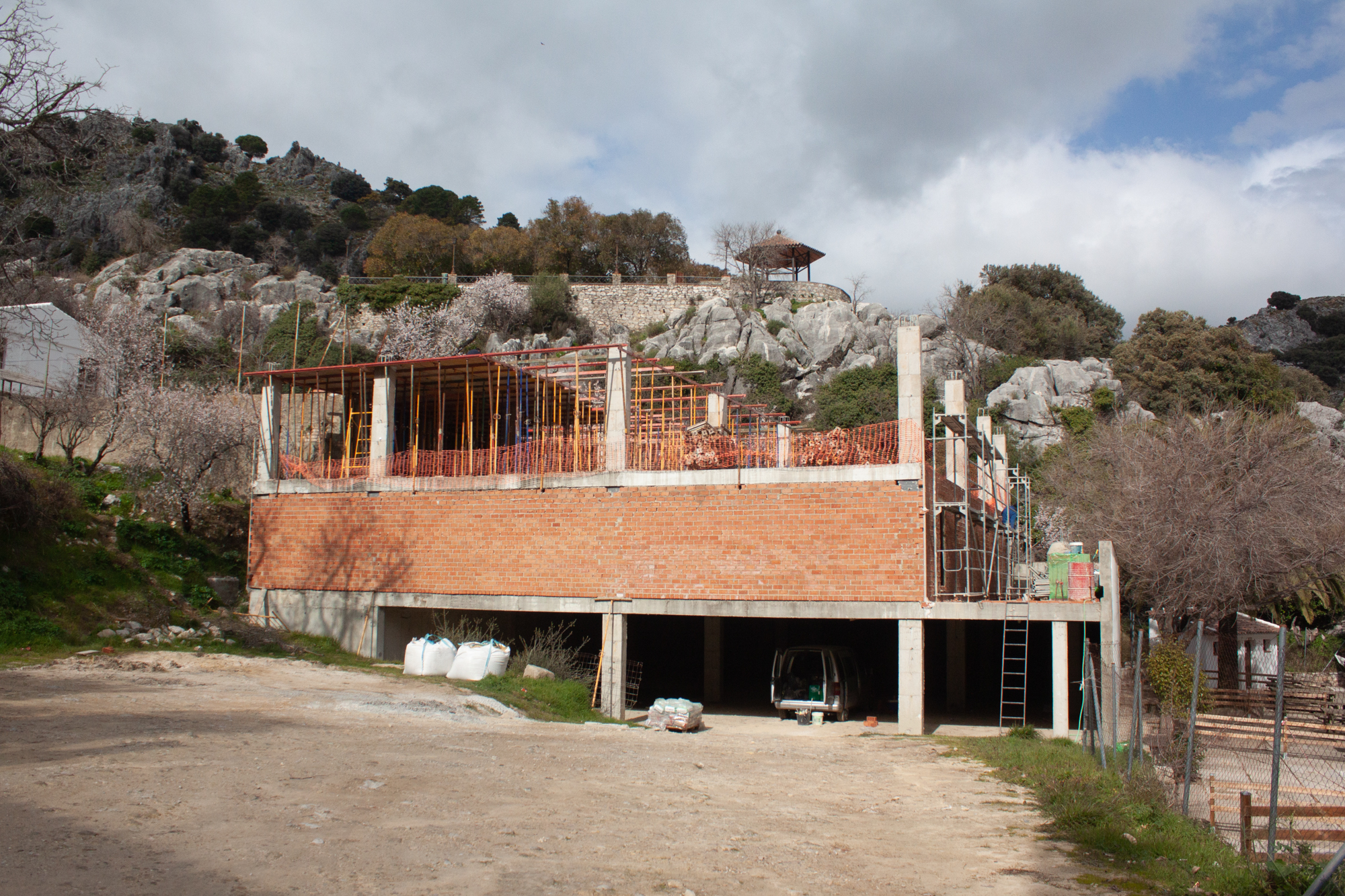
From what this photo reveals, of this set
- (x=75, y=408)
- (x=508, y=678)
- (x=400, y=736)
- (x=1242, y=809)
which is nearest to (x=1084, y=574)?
(x=1242, y=809)

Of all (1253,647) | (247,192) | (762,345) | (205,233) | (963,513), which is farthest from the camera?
(247,192)

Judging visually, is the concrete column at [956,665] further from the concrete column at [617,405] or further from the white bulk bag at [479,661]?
the white bulk bag at [479,661]

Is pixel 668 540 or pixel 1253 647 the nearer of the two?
pixel 668 540

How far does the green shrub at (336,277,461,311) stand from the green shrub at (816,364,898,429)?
2420 cm

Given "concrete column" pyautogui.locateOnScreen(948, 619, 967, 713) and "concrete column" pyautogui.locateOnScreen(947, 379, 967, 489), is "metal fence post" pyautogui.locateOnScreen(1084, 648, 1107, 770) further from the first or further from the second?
"concrete column" pyautogui.locateOnScreen(948, 619, 967, 713)

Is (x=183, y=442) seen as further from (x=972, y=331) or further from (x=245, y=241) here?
(x=245, y=241)

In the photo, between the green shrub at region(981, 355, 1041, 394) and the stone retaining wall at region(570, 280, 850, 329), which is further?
the stone retaining wall at region(570, 280, 850, 329)

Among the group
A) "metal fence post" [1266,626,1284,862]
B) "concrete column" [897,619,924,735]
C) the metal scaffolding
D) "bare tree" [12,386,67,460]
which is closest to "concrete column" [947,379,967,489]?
the metal scaffolding

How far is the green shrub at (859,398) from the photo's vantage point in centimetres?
4828

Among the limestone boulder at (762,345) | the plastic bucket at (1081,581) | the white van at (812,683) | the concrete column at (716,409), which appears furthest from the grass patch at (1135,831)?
the limestone boulder at (762,345)

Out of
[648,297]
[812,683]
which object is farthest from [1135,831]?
[648,297]

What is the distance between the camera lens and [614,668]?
728 inches

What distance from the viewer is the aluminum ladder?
16.4 metres

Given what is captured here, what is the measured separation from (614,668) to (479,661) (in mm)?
2638
